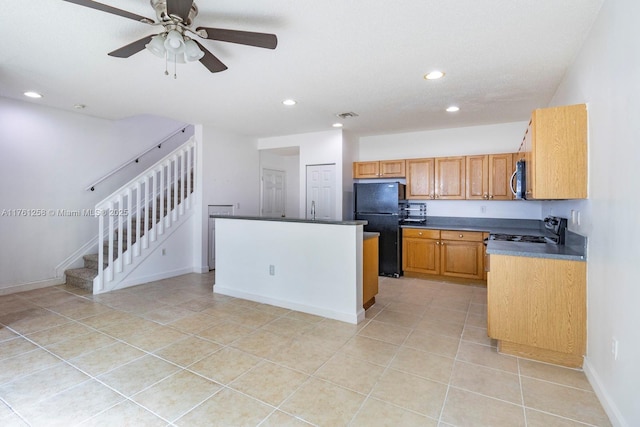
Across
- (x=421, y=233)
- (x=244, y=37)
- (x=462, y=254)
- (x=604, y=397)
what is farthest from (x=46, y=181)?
(x=604, y=397)

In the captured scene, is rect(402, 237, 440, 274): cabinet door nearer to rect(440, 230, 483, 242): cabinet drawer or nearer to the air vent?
rect(440, 230, 483, 242): cabinet drawer

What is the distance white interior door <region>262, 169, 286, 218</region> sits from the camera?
6.77 m

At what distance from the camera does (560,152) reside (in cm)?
236

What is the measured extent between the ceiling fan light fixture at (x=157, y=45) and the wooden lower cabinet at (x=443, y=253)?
14.0ft

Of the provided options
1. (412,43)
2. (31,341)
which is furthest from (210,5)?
(31,341)

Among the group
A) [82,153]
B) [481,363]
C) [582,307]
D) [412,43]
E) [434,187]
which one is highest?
[412,43]

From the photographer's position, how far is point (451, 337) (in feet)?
9.68

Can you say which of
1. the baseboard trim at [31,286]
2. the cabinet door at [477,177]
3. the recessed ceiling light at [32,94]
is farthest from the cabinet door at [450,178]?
the baseboard trim at [31,286]

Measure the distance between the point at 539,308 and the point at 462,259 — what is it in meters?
2.40

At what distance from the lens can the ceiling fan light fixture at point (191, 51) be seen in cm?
208

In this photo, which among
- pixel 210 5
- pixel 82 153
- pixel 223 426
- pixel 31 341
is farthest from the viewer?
pixel 82 153

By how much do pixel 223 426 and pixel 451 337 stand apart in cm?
217

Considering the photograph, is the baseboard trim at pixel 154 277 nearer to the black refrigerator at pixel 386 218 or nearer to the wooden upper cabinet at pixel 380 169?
the black refrigerator at pixel 386 218

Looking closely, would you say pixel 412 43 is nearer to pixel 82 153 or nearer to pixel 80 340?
pixel 80 340
